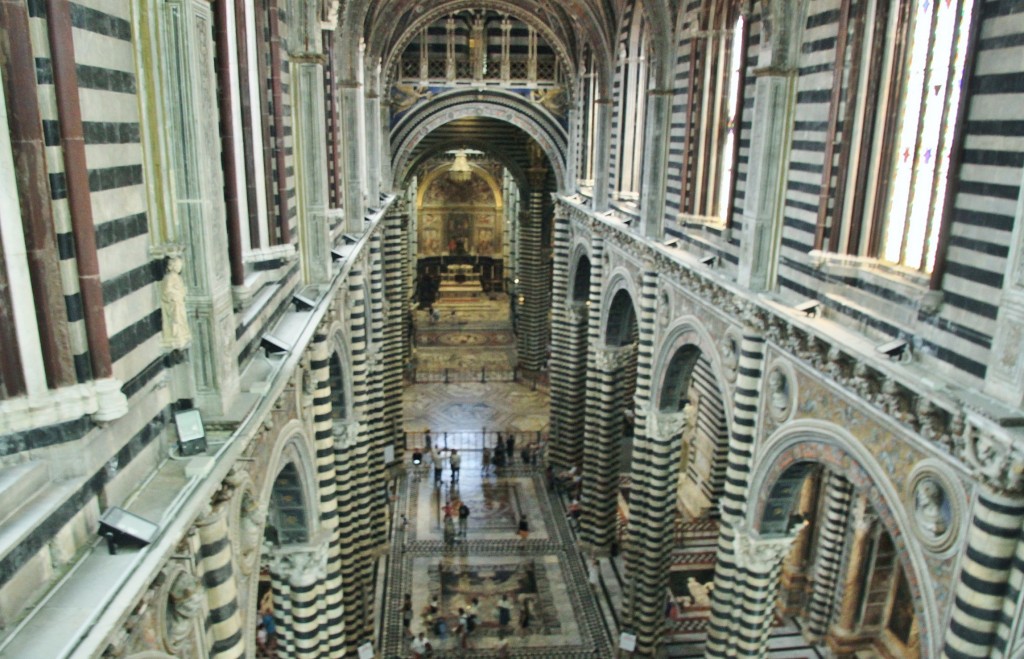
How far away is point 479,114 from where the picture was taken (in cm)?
2567

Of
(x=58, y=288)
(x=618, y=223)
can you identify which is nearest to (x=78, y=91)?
(x=58, y=288)

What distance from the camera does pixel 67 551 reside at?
14.5 ft

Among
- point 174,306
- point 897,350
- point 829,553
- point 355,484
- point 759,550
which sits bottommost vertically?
point 829,553

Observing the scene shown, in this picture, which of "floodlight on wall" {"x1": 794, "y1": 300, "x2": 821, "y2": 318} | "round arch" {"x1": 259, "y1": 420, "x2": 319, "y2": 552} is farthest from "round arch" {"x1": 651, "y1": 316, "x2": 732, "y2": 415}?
"round arch" {"x1": 259, "y1": 420, "x2": 319, "y2": 552}

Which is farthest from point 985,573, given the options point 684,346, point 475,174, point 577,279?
point 475,174

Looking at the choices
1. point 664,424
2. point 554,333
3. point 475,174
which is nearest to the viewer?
point 664,424

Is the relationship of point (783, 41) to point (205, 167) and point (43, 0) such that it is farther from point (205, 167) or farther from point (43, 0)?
point (43, 0)

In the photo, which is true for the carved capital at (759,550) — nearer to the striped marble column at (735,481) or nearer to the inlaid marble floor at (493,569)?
the striped marble column at (735,481)

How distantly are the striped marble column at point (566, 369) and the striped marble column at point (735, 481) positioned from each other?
467 inches

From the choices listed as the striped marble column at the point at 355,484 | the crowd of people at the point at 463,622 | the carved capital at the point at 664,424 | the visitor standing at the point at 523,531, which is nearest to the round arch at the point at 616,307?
the carved capital at the point at 664,424

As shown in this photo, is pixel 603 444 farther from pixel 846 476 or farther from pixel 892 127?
pixel 892 127

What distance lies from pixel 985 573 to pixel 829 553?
9950 mm

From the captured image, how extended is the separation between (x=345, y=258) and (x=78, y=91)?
8.68 metres

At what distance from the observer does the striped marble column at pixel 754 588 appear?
1172 cm
